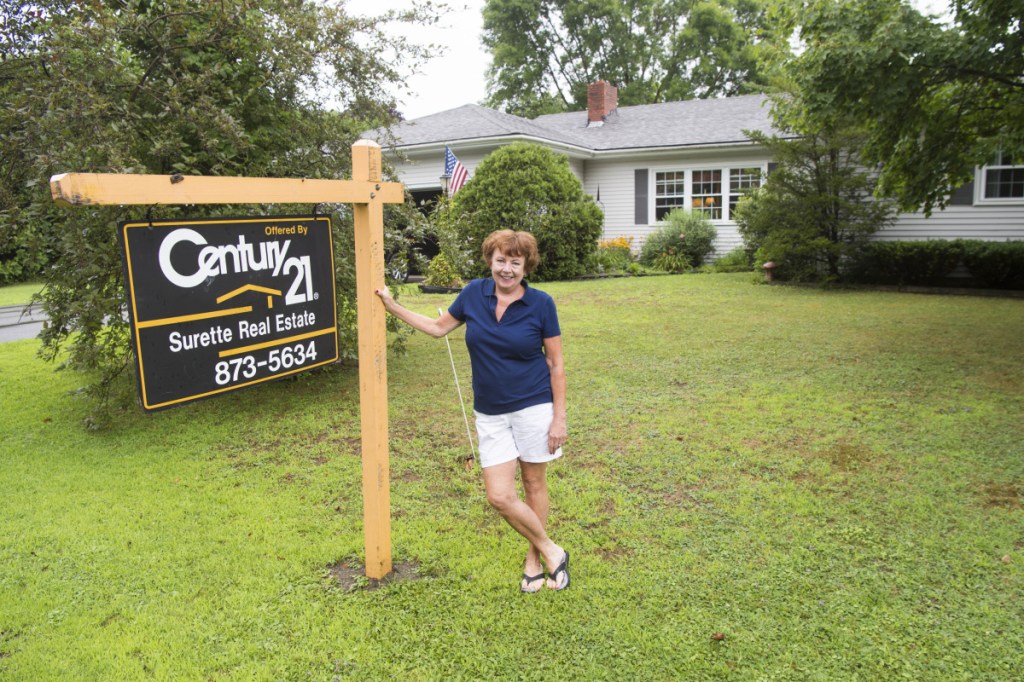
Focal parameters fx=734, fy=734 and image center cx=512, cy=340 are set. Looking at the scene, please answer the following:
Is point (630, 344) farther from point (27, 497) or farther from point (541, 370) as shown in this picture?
point (27, 497)

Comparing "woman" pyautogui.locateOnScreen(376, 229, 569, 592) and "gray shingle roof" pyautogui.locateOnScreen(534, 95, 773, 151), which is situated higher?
"gray shingle roof" pyautogui.locateOnScreen(534, 95, 773, 151)

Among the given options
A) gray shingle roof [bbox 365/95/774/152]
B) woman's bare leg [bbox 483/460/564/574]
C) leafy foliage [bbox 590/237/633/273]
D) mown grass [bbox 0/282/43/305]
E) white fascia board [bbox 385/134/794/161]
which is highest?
gray shingle roof [bbox 365/95/774/152]

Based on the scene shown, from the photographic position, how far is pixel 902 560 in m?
3.71

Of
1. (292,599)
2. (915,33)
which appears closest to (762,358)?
(915,33)

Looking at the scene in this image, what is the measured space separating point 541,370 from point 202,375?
4.73 ft

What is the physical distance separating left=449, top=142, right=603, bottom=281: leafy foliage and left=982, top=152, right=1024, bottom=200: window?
7.89 metres

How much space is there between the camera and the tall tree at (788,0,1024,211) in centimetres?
723

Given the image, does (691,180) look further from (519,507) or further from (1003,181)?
(519,507)

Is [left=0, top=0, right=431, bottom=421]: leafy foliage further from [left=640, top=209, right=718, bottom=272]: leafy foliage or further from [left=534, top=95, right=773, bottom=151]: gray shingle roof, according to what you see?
[left=534, top=95, right=773, bottom=151]: gray shingle roof

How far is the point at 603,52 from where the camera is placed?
4041 centimetres

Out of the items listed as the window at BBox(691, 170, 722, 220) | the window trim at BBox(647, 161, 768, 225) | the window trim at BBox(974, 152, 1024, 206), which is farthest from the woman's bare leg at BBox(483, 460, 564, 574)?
the window at BBox(691, 170, 722, 220)

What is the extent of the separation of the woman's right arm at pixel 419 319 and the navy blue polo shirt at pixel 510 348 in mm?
166

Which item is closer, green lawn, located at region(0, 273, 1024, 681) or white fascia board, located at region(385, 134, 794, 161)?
green lawn, located at region(0, 273, 1024, 681)

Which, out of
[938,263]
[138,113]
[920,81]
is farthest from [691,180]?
[138,113]
